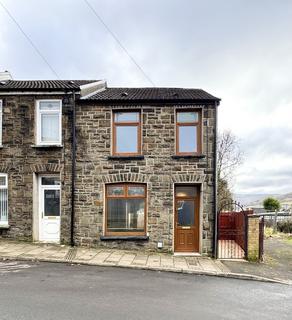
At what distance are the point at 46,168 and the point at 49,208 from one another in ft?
5.69

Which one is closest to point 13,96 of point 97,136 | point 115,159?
point 97,136

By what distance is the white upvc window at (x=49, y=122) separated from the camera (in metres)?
12.9

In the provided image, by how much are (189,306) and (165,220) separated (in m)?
6.16

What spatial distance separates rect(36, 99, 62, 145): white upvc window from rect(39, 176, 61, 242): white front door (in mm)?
1614

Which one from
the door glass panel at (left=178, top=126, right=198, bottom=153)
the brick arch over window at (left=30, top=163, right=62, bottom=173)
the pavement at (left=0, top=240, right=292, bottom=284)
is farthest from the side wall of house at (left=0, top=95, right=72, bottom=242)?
the door glass panel at (left=178, top=126, right=198, bottom=153)

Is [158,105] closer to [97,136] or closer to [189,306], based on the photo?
[97,136]

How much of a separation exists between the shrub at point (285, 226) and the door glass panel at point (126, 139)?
15.5 meters

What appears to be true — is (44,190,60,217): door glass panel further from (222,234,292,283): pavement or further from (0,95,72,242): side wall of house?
(222,234,292,283): pavement

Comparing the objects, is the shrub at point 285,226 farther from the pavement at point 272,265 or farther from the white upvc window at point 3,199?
the white upvc window at point 3,199

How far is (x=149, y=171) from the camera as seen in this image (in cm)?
1253

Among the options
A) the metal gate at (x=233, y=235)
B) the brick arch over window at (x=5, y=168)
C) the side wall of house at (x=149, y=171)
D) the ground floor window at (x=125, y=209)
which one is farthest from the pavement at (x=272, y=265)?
the brick arch over window at (x=5, y=168)

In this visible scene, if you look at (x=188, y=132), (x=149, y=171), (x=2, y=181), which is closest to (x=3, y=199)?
(x=2, y=181)

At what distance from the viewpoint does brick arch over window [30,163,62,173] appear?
1270cm

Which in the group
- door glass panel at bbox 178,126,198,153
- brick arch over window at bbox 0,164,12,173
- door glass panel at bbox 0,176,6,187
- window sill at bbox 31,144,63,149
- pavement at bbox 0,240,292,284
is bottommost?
pavement at bbox 0,240,292,284
